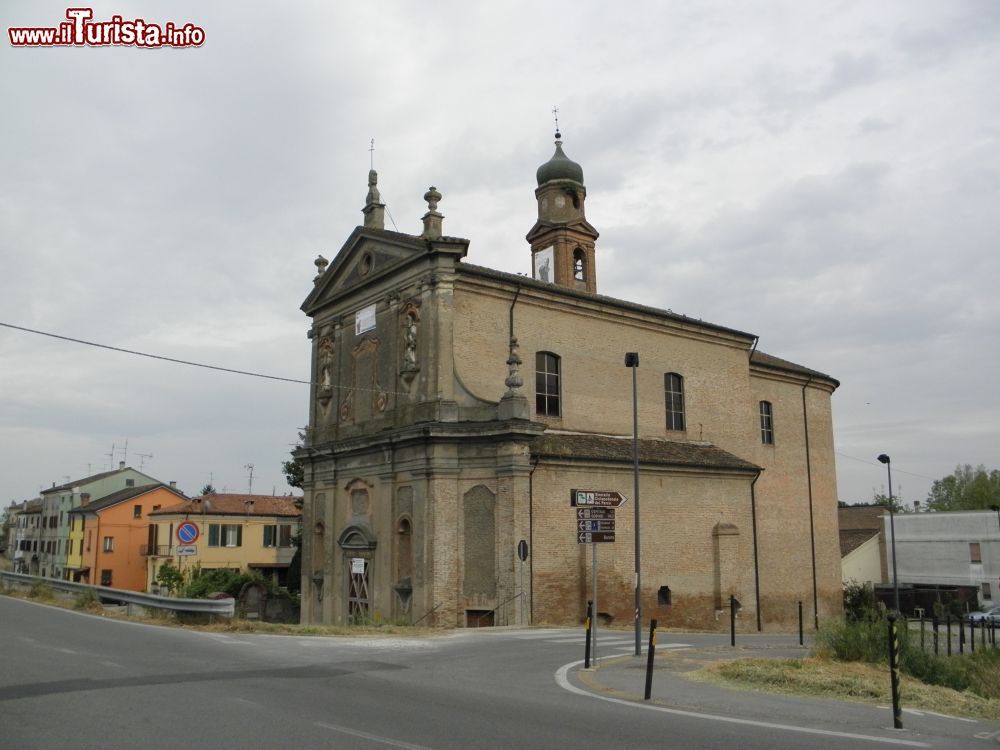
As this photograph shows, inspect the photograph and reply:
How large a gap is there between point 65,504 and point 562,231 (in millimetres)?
57614

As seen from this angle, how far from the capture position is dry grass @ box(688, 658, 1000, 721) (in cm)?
995

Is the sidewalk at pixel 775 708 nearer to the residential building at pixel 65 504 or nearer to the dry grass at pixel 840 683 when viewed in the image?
the dry grass at pixel 840 683

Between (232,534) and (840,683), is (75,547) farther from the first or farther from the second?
(840,683)

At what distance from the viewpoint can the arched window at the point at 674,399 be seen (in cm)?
2962

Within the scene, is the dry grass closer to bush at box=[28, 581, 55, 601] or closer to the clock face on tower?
bush at box=[28, 581, 55, 601]

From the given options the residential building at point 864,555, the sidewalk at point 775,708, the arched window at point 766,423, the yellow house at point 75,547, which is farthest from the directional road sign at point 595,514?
the yellow house at point 75,547

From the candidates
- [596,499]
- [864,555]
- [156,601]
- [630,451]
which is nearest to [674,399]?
[630,451]

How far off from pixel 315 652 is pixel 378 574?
10.9 m

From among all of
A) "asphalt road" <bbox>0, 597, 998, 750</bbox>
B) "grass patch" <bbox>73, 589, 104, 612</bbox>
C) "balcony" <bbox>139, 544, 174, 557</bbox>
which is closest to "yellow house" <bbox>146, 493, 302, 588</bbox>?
"balcony" <bbox>139, 544, 174, 557</bbox>

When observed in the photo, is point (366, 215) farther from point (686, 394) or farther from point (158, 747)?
point (158, 747)

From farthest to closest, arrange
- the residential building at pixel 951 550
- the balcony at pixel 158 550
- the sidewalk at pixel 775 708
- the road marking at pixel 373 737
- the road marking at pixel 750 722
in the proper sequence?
1. the balcony at pixel 158 550
2. the residential building at pixel 951 550
3. the sidewalk at pixel 775 708
4. the road marking at pixel 750 722
5. the road marking at pixel 373 737

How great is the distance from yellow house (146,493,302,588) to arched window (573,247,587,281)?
28720mm

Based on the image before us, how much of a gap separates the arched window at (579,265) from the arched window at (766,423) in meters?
9.08

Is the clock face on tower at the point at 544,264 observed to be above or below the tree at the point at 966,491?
above
